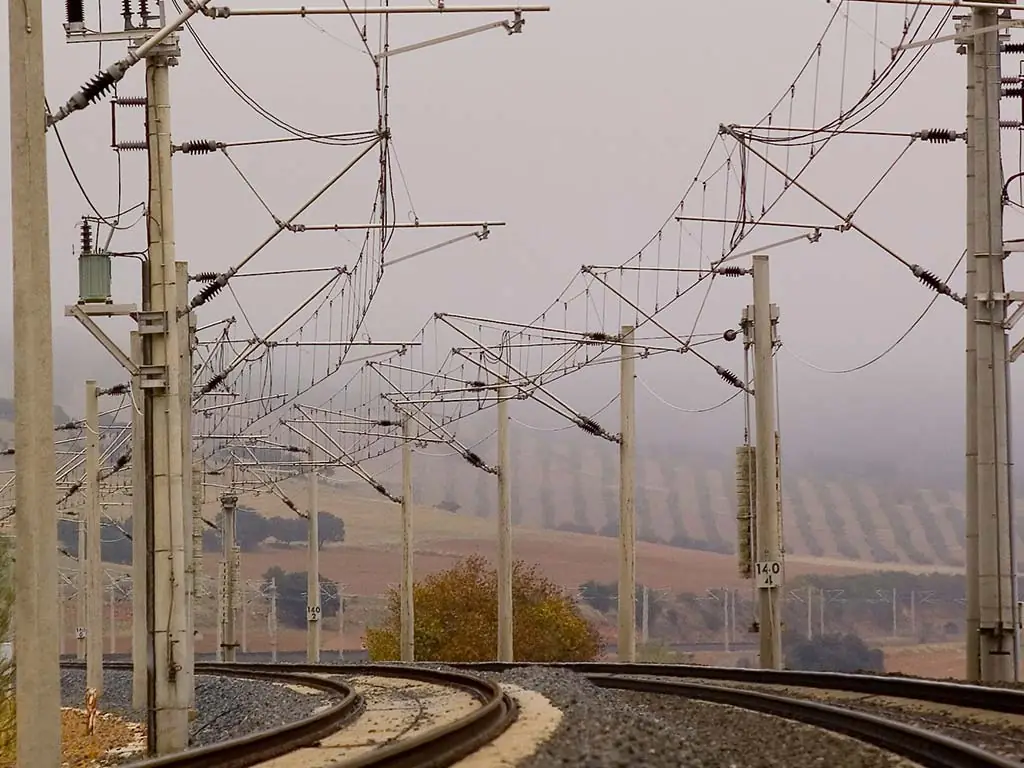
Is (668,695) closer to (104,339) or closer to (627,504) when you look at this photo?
(104,339)

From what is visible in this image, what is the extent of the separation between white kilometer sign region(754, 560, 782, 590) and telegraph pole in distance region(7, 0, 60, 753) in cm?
1951

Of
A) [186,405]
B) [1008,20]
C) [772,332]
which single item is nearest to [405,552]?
[772,332]

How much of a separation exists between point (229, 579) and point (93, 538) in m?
19.6

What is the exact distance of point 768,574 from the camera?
1203 inches

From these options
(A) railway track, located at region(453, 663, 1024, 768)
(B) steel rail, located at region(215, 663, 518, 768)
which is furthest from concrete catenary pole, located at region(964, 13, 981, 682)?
(B) steel rail, located at region(215, 663, 518, 768)

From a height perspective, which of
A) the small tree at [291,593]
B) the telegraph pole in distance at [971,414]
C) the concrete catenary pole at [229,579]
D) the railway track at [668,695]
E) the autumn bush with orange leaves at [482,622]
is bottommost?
the small tree at [291,593]

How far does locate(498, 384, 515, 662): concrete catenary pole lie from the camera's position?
46.2 meters

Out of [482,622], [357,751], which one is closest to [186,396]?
[357,751]

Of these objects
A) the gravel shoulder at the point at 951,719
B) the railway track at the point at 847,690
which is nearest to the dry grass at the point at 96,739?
the railway track at the point at 847,690

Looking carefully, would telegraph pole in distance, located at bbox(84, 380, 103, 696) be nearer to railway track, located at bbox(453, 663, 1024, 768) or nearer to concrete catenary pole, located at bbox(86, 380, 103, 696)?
concrete catenary pole, located at bbox(86, 380, 103, 696)

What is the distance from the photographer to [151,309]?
21094mm

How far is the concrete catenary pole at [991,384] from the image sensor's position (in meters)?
23.2

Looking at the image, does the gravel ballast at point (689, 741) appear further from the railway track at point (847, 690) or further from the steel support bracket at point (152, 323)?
the steel support bracket at point (152, 323)

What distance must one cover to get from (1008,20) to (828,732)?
1247 cm
